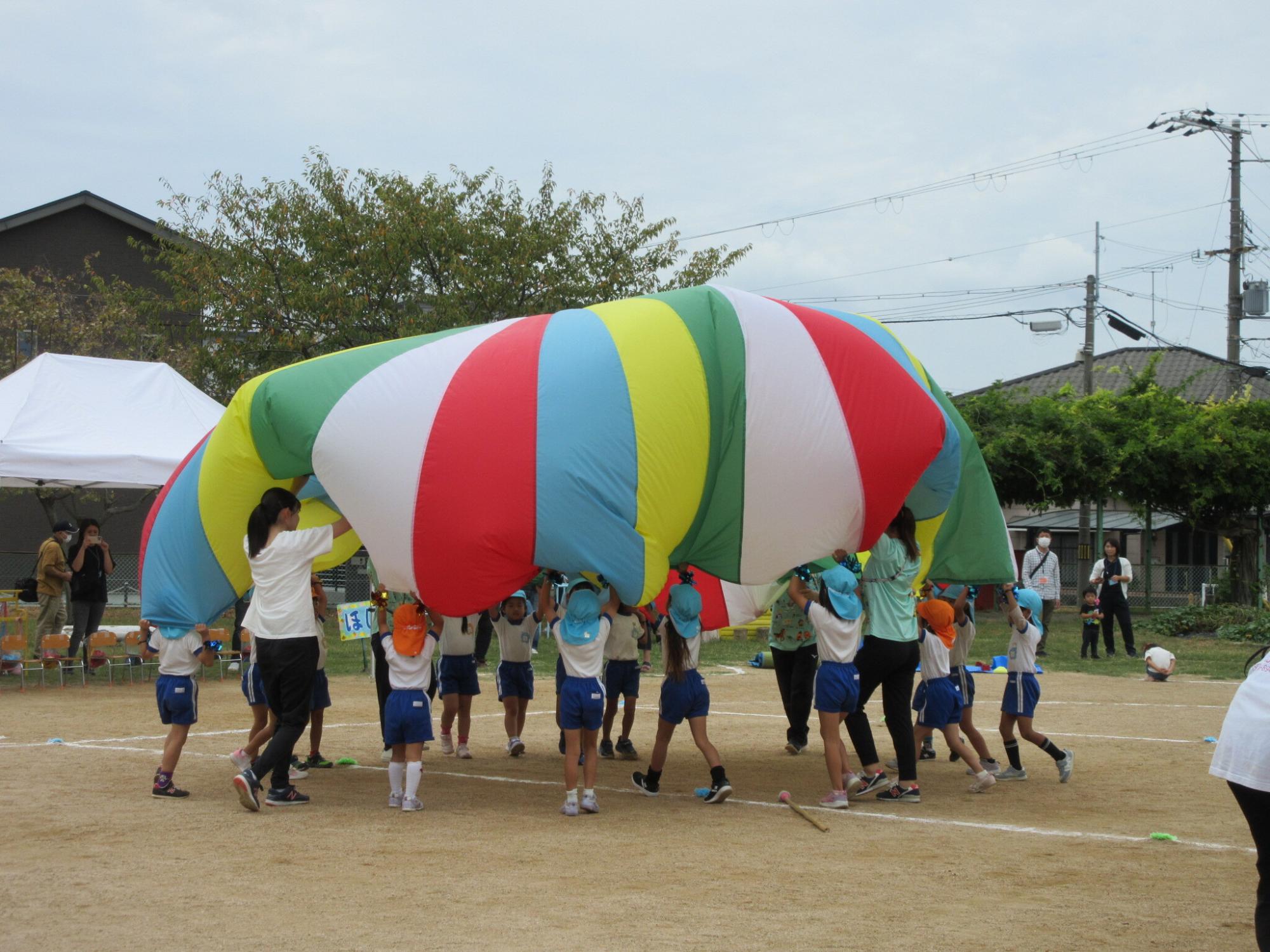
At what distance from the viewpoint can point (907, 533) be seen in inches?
296

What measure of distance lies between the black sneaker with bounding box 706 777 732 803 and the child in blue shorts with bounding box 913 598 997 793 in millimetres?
1266

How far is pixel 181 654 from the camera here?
7.48 meters

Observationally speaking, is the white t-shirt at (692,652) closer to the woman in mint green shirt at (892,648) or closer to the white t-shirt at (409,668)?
the woman in mint green shirt at (892,648)

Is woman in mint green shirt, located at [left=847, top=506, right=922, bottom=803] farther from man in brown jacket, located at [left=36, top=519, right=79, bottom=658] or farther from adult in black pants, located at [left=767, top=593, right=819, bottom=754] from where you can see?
man in brown jacket, located at [left=36, top=519, right=79, bottom=658]

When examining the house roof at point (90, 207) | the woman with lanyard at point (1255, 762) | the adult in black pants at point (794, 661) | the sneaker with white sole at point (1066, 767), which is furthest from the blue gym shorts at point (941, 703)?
the house roof at point (90, 207)

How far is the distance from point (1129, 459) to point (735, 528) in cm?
1905

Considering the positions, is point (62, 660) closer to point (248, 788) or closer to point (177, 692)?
point (177, 692)

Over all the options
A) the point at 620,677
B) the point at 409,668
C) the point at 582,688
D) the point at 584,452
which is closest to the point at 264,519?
the point at 409,668

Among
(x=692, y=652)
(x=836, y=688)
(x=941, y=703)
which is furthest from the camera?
(x=941, y=703)

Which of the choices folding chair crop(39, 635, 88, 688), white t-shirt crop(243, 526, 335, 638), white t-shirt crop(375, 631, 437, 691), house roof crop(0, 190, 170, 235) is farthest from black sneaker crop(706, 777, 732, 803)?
house roof crop(0, 190, 170, 235)

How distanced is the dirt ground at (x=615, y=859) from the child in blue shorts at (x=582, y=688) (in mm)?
227

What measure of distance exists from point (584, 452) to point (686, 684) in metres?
1.55

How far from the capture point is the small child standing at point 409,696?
7.08 m

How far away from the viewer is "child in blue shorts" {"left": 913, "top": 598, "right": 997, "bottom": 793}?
7.86m
